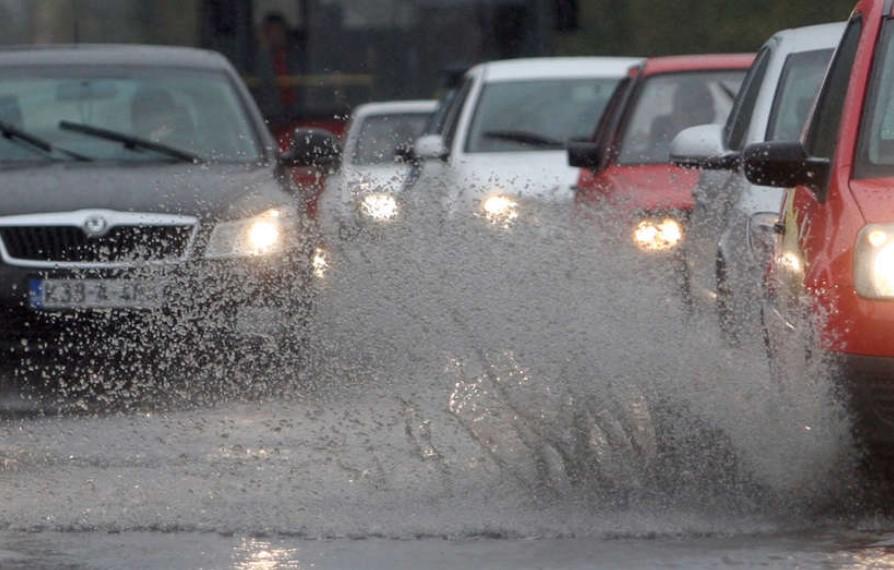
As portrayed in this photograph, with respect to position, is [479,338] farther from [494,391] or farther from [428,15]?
[428,15]

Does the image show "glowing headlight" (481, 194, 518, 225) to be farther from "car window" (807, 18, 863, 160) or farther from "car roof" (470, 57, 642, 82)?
"car roof" (470, 57, 642, 82)

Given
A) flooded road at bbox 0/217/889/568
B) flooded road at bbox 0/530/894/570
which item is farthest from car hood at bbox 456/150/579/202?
flooded road at bbox 0/530/894/570

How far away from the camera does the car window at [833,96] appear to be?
7.78 metres

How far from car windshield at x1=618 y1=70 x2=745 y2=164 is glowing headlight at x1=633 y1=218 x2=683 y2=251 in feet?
5.16

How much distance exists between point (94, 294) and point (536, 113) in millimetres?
6093

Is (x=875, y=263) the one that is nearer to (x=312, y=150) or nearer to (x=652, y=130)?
(x=312, y=150)

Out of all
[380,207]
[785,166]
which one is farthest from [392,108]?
[785,166]

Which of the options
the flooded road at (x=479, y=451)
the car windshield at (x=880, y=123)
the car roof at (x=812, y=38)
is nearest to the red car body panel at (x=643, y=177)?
the car roof at (x=812, y=38)

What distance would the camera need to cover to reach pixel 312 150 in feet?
39.0

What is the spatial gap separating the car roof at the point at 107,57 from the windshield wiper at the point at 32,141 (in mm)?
615

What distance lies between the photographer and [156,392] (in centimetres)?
1001

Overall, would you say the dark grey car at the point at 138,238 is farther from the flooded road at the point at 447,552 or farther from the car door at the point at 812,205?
the flooded road at the point at 447,552

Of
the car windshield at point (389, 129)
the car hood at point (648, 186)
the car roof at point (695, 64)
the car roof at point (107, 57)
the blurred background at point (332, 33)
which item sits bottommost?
the car windshield at point (389, 129)

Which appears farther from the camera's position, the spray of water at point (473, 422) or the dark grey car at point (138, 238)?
the dark grey car at point (138, 238)
